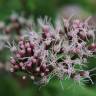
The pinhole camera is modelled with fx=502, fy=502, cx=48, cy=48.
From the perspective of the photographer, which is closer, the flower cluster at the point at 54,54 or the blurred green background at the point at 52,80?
the flower cluster at the point at 54,54

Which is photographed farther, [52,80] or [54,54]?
[52,80]

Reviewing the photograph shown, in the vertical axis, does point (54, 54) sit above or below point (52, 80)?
above

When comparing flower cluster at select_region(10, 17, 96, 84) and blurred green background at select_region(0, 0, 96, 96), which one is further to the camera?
blurred green background at select_region(0, 0, 96, 96)

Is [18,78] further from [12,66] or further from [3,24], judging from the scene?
[12,66]

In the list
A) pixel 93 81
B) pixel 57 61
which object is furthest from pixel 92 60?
pixel 57 61
